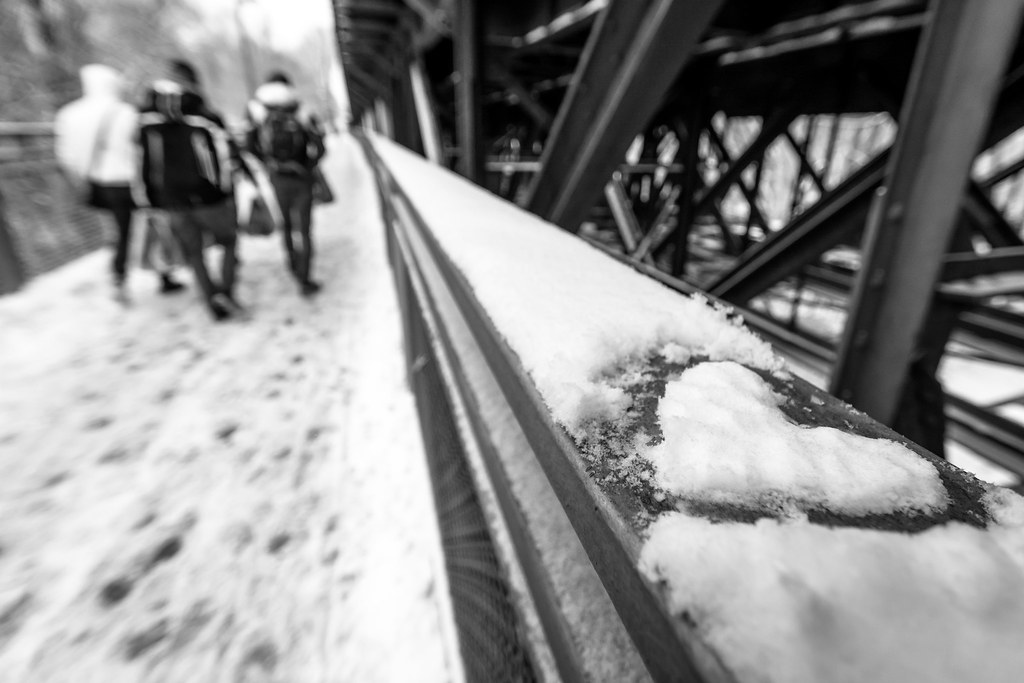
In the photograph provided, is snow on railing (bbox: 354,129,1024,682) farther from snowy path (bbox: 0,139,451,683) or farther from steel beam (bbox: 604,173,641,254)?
steel beam (bbox: 604,173,641,254)

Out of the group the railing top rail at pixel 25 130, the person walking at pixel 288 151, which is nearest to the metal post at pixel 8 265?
the railing top rail at pixel 25 130

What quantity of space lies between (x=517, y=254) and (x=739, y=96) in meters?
5.27

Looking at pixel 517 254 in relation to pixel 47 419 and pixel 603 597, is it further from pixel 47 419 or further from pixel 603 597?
pixel 47 419

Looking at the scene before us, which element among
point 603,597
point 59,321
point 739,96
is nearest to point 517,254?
point 603,597

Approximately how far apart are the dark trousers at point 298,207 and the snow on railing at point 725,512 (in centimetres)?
462

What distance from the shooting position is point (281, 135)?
4465mm

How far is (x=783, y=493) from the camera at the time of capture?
1.41ft

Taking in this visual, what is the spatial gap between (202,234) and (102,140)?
112 cm

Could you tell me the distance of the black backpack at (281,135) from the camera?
4.42m

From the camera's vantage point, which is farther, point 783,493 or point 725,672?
point 783,493

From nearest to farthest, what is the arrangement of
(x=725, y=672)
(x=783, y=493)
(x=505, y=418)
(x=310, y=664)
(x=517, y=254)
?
(x=725, y=672)
(x=783, y=493)
(x=505, y=418)
(x=517, y=254)
(x=310, y=664)

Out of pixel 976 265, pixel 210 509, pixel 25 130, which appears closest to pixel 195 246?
pixel 210 509

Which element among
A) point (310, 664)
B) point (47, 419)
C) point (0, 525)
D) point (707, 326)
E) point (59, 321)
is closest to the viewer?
point (707, 326)

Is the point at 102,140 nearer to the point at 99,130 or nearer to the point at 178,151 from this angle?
the point at 99,130
